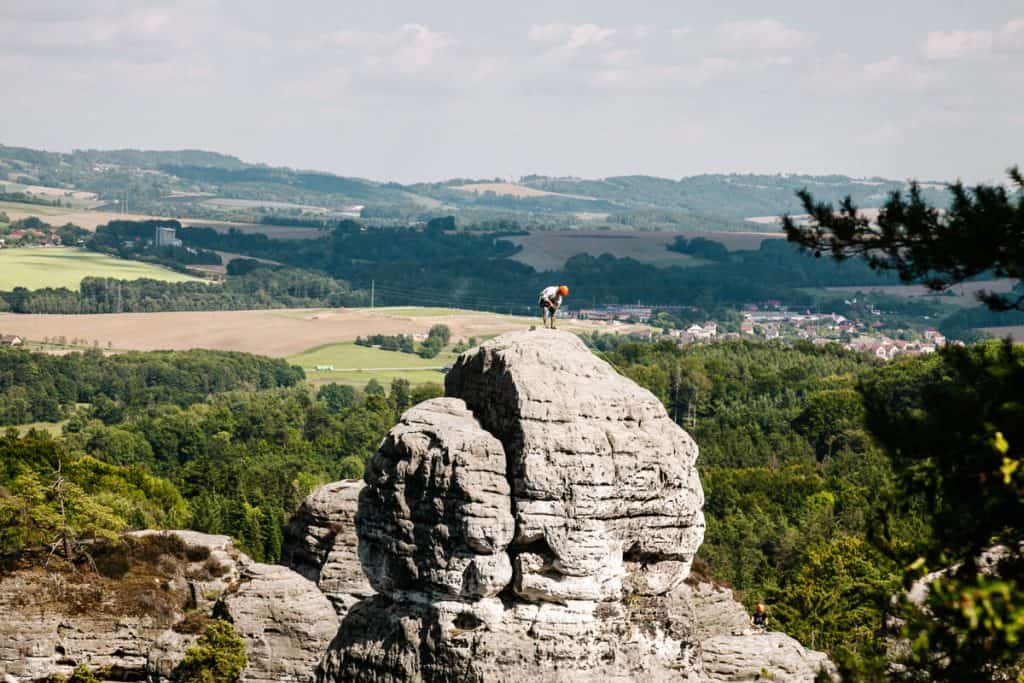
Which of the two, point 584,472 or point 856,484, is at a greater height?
point 584,472

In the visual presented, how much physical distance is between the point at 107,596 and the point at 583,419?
1886cm

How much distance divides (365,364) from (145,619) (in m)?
137

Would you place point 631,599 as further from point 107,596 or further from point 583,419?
point 107,596

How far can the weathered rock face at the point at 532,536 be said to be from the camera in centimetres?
2919

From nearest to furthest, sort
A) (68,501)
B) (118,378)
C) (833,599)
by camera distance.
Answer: (68,501) → (833,599) → (118,378)

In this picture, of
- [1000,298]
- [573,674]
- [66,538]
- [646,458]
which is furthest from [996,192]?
[66,538]

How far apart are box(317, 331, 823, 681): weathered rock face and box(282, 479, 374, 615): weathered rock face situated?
1179cm

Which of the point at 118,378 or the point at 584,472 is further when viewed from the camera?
the point at 118,378

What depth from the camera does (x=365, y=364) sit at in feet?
590

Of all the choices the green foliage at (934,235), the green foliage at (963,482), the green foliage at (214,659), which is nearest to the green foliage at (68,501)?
the green foliage at (214,659)

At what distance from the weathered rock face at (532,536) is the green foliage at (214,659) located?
8910 mm

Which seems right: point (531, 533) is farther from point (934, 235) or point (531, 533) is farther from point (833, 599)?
point (833, 599)

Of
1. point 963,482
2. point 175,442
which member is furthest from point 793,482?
point 963,482

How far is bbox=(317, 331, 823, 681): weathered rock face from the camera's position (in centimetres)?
2919
